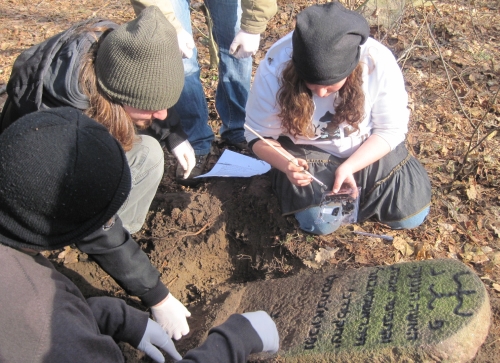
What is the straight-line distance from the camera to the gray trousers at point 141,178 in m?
2.42

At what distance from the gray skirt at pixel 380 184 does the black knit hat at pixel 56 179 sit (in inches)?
52.5

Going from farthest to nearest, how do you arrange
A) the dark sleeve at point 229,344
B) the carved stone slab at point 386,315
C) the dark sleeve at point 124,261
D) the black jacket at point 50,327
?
the dark sleeve at point 124,261 → the carved stone slab at point 386,315 → the dark sleeve at point 229,344 → the black jacket at point 50,327

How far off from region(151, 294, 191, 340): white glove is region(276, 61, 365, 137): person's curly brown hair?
105 cm

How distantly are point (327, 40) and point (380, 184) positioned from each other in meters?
1.00

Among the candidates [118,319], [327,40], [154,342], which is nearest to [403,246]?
[327,40]

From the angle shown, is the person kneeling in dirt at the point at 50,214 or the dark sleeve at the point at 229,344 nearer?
the person kneeling in dirt at the point at 50,214

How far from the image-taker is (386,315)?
182 centimetres

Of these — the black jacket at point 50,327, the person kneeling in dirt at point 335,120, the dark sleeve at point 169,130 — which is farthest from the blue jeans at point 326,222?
the black jacket at point 50,327

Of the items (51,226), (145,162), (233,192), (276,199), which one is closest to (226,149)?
(233,192)

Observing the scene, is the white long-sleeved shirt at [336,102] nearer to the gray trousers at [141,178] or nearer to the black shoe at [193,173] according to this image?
the gray trousers at [141,178]

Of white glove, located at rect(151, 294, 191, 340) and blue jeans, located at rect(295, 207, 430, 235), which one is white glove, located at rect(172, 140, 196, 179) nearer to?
blue jeans, located at rect(295, 207, 430, 235)

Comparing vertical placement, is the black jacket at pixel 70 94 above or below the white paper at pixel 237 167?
above

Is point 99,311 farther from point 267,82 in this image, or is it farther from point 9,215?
point 267,82

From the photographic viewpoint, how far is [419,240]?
102 inches
